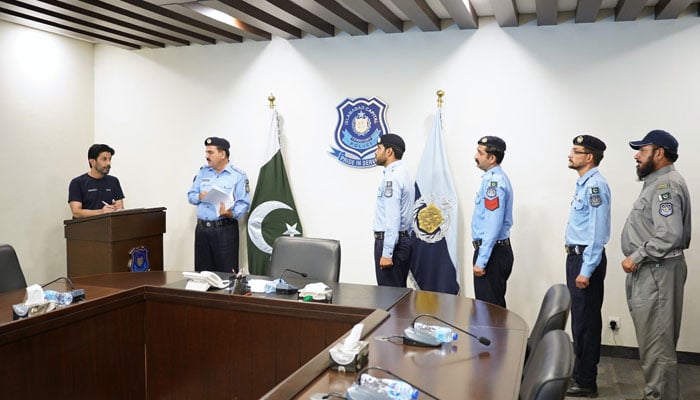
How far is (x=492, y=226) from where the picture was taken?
14.0 ft

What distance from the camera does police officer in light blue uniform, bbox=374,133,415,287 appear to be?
458cm

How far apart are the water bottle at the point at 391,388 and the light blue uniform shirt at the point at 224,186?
13.0 feet

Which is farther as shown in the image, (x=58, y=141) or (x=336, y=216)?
(x=58, y=141)

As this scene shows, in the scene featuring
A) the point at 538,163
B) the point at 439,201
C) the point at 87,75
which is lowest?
the point at 439,201

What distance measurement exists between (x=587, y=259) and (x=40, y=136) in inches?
202

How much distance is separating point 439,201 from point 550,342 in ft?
11.2

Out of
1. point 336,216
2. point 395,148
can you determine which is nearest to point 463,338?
point 395,148

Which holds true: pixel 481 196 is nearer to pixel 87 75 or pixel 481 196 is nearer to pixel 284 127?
pixel 284 127

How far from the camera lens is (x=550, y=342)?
1.85m

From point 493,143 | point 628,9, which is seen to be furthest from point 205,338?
point 628,9

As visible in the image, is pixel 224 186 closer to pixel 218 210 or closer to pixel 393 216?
pixel 218 210

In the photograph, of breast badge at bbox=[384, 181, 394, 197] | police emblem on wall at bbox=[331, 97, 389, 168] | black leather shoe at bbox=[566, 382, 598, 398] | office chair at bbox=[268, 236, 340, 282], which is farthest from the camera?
police emblem on wall at bbox=[331, 97, 389, 168]

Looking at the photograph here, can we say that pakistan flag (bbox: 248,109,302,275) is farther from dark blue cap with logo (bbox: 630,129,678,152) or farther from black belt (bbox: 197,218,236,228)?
dark blue cap with logo (bbox: 630,129,678,152)

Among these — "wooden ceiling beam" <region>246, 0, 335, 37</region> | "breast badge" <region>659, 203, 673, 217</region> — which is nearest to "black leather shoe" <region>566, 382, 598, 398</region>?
"breast badge" <region>659, 203, 673, 217</region>
